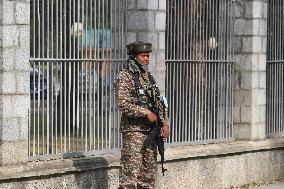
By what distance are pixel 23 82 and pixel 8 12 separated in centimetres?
79

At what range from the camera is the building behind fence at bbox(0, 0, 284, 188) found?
9000 mm

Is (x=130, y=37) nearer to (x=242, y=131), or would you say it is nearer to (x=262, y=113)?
(x=242, y=131)

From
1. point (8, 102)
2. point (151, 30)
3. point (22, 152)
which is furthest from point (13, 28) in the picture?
point (151, 30)

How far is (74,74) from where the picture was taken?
9.81 meters

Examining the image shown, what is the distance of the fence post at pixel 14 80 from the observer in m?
8.80

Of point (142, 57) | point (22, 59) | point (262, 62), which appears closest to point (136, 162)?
point (142, 57)

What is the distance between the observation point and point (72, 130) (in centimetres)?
980

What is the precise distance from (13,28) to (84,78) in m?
1.42

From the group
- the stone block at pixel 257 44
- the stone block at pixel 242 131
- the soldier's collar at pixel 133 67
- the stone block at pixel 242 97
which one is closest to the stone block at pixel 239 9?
the stone block at pixel 257 44

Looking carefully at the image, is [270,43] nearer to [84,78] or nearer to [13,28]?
[84,78]

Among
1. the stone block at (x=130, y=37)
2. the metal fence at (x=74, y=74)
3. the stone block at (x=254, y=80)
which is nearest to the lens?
the metal fence at (x=74, y=74)

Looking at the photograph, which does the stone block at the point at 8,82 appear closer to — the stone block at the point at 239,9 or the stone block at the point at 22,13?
the stone block at the point at 22,13

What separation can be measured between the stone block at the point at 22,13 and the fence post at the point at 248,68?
15.3ft

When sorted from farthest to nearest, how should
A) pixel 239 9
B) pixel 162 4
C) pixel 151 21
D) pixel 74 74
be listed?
pixel 239 9
pixel 162 4
pixel 151 21
pixel 74 74
